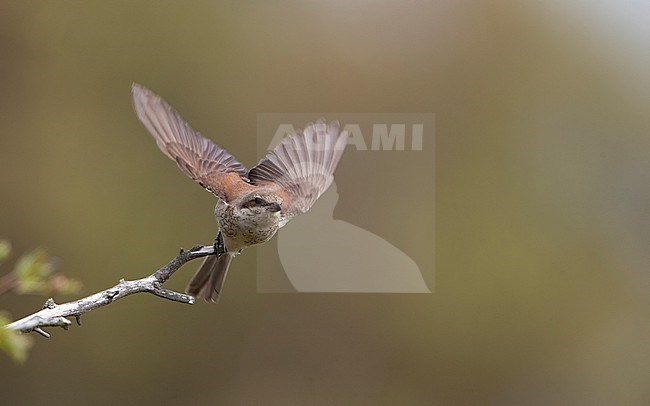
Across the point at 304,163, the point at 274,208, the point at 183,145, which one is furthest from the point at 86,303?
the point at 304,163

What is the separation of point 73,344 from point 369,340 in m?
2.12

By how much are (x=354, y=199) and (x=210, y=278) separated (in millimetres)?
2943

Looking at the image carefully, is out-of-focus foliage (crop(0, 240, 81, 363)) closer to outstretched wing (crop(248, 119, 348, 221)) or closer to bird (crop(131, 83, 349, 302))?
bird (crop(131, 83, 349, 302))

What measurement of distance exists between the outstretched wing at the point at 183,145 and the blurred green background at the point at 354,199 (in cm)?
268

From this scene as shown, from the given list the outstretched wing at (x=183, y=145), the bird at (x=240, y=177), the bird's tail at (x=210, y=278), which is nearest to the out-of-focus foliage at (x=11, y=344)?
the bird at (x=240, y=177)

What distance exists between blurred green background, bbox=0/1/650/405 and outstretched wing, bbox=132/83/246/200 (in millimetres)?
2682

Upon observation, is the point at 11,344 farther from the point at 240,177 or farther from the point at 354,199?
the point at 354,199

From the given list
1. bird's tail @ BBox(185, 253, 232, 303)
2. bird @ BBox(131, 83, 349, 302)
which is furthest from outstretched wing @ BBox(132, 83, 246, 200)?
bird's tail @ BBox(185, 253, 232, 303)

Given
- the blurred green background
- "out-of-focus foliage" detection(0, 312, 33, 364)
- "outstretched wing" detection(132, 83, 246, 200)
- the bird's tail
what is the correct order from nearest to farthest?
1. "out-of-focus foliage" detection(0, 312, 33, 364)
2. "outstretched wing" detection(132, 83, 246, 200)
3. the bird's tail
4. the blurred green background

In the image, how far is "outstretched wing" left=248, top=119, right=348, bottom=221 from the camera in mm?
2686

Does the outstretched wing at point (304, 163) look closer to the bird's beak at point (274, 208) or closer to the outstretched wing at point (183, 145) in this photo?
the outstretched wing at point (183, 145)

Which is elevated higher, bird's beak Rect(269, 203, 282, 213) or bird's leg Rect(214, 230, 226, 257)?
bird's beak Rect(269, 203, 282, 213)

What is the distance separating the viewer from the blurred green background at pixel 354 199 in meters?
5.71

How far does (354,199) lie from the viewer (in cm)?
548
